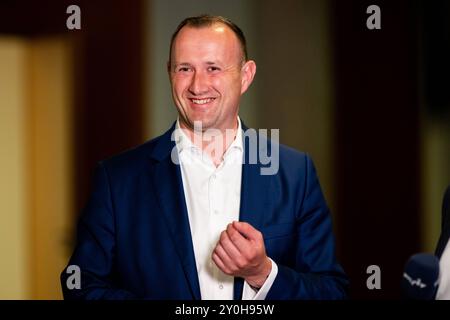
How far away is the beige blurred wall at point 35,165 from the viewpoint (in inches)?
79.4

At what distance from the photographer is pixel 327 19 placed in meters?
2.01

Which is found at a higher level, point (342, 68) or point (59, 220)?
point (342, 68)

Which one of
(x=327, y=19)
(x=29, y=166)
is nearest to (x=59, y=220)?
(x=29, y=166)

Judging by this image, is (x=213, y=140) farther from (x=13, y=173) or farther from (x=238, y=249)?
(x=13, y=173)

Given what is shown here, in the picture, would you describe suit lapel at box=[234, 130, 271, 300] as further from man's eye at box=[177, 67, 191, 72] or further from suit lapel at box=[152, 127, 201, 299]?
man's eye at box=[177, 67, 191, 72]

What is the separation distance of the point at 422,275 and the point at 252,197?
1.28ft

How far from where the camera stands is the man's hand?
122 centimetres

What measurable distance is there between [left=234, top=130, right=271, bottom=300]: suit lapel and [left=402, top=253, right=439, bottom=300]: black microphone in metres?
0.35

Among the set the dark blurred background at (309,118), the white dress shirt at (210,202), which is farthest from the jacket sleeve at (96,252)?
the dark blurred background at (309,118)

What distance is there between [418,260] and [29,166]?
4.05ft

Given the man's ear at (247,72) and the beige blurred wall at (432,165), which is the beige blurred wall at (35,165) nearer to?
the man's ear at (247,72)

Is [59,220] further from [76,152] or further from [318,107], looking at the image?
[318,107]

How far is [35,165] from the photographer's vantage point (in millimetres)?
2033
